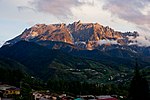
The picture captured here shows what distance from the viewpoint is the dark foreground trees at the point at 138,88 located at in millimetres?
41031

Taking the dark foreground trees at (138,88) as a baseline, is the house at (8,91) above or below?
above

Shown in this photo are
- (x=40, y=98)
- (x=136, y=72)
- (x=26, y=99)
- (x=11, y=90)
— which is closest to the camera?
(x=136, y=72)

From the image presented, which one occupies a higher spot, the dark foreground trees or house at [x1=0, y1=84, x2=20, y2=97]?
house at [x1=0, y1=84, x2=20, y2=97]

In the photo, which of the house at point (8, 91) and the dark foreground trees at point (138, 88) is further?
the house at point (8, 91)

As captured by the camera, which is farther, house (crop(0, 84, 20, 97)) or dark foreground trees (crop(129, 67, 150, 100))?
house (crop(0, 84, 20, 97))

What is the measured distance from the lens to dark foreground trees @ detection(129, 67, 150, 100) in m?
41.0

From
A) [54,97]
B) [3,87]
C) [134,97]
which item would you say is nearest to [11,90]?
[3,87]

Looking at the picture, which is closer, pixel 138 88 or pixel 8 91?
pixel 138 88

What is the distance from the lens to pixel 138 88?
4125 cm

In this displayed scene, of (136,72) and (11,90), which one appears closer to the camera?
(136,72)

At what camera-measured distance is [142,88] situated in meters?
41.3

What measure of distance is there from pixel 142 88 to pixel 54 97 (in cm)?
13987

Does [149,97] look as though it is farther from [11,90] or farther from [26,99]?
[11,90]

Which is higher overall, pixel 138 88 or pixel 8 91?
pixel 8 91
